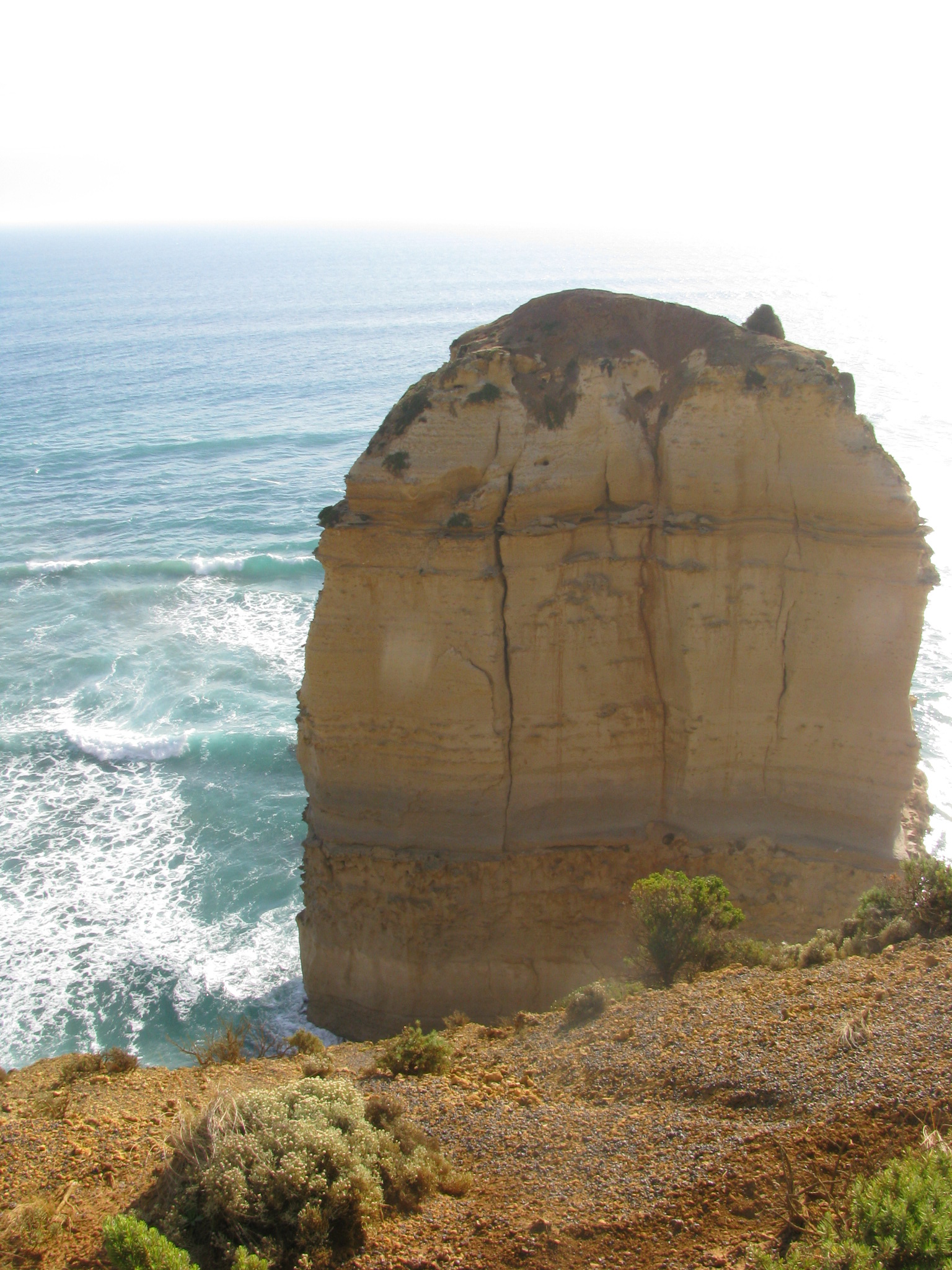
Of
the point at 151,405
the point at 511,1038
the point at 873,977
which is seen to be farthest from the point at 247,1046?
the point at 151,405

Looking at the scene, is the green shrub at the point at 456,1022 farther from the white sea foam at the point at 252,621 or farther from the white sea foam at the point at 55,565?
the white sea foam at the point at 55,565

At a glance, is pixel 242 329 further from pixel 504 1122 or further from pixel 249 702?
pixel 504 1122

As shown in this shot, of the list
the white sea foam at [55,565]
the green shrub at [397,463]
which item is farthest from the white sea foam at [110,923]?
the white sea foam at [55,565]

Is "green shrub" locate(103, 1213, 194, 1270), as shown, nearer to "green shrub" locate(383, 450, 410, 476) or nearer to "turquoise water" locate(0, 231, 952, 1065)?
"green shrub" locate(383, 450, 410, 476)

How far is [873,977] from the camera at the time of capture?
30.9 feet

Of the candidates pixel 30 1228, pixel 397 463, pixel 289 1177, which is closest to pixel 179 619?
pixel 397 463

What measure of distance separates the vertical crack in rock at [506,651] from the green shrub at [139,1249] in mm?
7755

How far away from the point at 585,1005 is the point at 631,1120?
2.67 meters

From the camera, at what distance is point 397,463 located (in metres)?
12.6

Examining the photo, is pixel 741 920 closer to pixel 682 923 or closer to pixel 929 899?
pixel 682 923

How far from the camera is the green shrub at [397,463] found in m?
12.6

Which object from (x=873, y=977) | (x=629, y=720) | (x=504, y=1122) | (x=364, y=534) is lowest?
(x=504, y=1122)

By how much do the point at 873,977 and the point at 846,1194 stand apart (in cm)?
323

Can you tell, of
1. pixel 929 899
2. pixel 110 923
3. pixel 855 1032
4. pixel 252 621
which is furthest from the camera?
pixel 252 621
